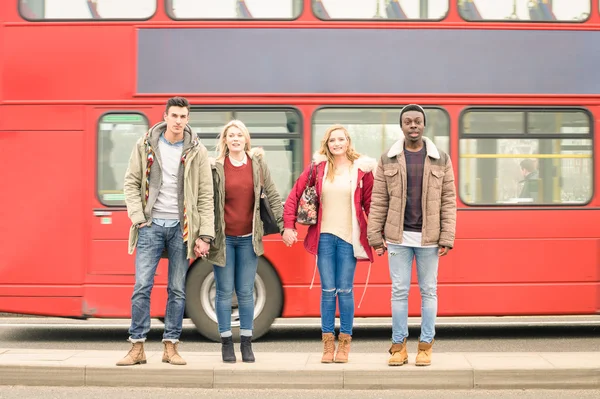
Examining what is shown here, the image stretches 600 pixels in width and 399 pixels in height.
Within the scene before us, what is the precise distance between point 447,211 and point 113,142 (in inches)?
153

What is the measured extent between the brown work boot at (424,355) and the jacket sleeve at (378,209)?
817 mm

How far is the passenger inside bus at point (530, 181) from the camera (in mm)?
9922

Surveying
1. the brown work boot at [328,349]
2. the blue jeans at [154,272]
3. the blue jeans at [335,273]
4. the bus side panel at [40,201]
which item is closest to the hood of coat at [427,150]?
the blue jeans at [335,273]

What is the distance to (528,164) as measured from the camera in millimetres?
9914

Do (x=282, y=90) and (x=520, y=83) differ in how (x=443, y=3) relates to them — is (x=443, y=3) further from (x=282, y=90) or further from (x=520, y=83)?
(x=282, y=90)

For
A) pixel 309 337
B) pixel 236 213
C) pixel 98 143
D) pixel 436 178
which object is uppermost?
pixel 98 143

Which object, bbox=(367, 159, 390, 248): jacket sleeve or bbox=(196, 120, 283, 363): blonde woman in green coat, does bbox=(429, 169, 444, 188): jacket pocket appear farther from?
bbox=(196, 120, 283, 363): blonde woman in green coat

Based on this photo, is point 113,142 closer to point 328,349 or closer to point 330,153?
point 330,153

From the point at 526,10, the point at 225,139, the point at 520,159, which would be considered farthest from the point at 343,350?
the point at 526,10

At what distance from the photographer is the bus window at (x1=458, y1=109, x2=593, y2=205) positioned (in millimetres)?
9906

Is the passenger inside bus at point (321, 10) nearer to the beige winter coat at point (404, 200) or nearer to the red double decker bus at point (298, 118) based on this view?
the red double decker bus at point (298, 118)

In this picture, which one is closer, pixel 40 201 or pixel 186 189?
pixel 186 189

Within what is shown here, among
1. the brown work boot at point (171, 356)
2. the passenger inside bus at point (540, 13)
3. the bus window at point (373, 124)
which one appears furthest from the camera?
the passenger inside bus at point (540, 13)

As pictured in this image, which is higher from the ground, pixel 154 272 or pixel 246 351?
pixel 154 272
